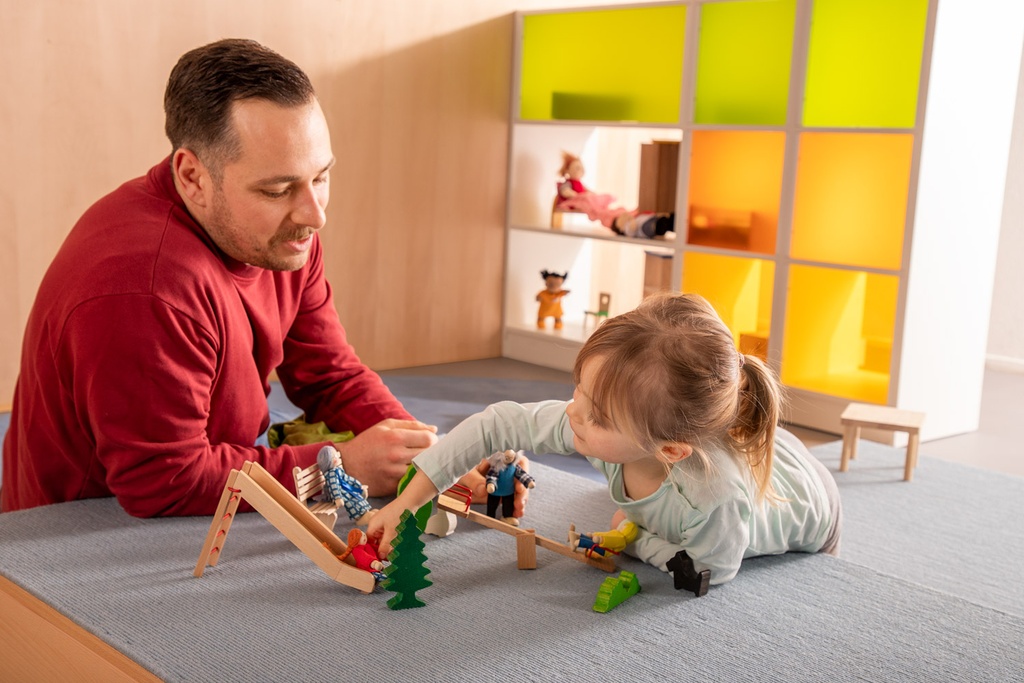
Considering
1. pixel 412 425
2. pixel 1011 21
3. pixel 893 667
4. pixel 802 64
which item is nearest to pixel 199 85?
pixel 412 425

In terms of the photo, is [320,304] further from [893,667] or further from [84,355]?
[893,667]

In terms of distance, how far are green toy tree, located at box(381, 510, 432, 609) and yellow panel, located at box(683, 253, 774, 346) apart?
2.10 m

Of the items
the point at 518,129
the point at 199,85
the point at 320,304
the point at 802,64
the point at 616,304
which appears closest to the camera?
the point at 199,85

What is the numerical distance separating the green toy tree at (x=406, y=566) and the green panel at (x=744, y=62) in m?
2.08

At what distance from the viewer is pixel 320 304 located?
5.12ft

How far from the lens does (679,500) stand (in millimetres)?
1113

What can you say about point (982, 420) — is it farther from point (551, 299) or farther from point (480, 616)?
point (480, 616)

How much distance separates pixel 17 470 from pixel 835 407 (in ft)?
6.66

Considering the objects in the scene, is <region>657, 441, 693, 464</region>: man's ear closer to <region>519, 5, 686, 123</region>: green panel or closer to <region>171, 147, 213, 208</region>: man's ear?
<region>171, 147, 213, 208</region>: man's ear

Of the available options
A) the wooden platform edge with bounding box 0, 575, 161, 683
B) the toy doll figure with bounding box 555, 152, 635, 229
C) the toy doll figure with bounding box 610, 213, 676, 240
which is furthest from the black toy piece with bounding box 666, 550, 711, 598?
the toy doll figure with bounding box 555, 152, 635, 229

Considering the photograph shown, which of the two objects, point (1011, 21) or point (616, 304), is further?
point (616, 304)

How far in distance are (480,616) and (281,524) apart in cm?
22

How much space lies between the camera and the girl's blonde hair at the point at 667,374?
1019mm

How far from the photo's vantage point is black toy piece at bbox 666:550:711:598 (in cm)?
108
